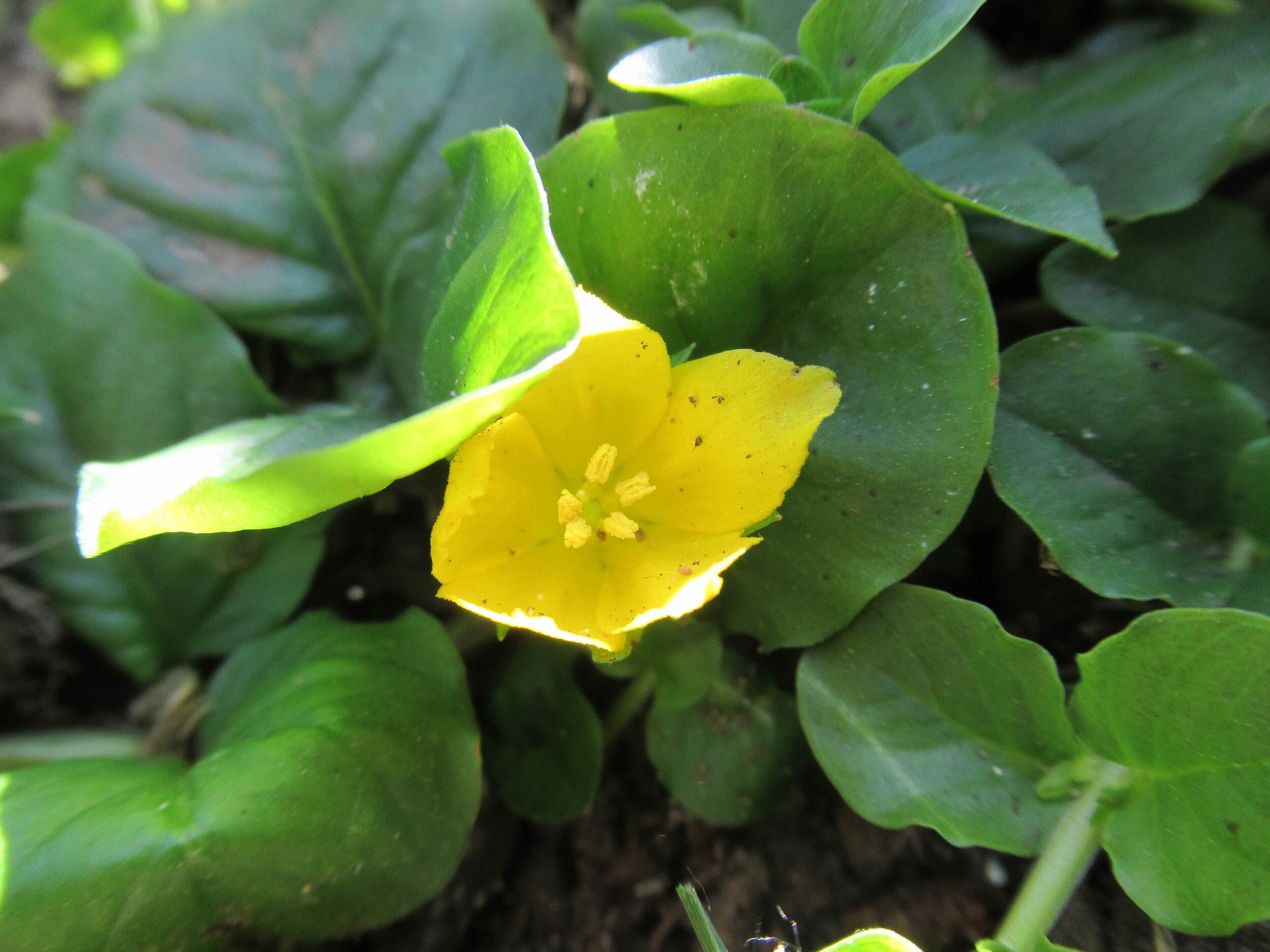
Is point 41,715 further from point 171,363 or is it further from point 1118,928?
point 1118,928

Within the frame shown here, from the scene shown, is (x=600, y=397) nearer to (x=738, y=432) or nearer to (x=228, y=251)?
(x=738, y=432)

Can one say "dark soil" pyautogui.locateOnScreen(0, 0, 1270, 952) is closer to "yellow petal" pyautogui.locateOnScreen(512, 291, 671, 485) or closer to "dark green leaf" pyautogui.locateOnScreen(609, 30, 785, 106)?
"yellow petal" pyautogui.locateOnScreen(512, 291, 671, 485)

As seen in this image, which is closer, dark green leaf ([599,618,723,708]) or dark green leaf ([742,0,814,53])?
dark green leaf ([599,618,723,708])

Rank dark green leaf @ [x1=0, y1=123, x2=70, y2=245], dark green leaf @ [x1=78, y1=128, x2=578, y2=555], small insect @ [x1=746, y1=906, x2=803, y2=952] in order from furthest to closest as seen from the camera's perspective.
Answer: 1. dark green leaf @ [x1=0, y1=123, x2=70, y2=245]
2. small insect @ [x1=746, y1=906, x2=803, y2=952]
3. dark green leaf @ [x1=78, y1=128, x2=578, y2=555]

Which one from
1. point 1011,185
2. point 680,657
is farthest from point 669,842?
point 1011,185

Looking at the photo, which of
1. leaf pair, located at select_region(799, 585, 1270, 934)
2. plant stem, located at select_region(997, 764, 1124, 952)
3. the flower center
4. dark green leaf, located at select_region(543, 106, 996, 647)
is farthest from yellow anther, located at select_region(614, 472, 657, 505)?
plant stem, located at select_region(997, 764, 1124, 952)

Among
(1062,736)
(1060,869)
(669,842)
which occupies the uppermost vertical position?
(1062,736)
